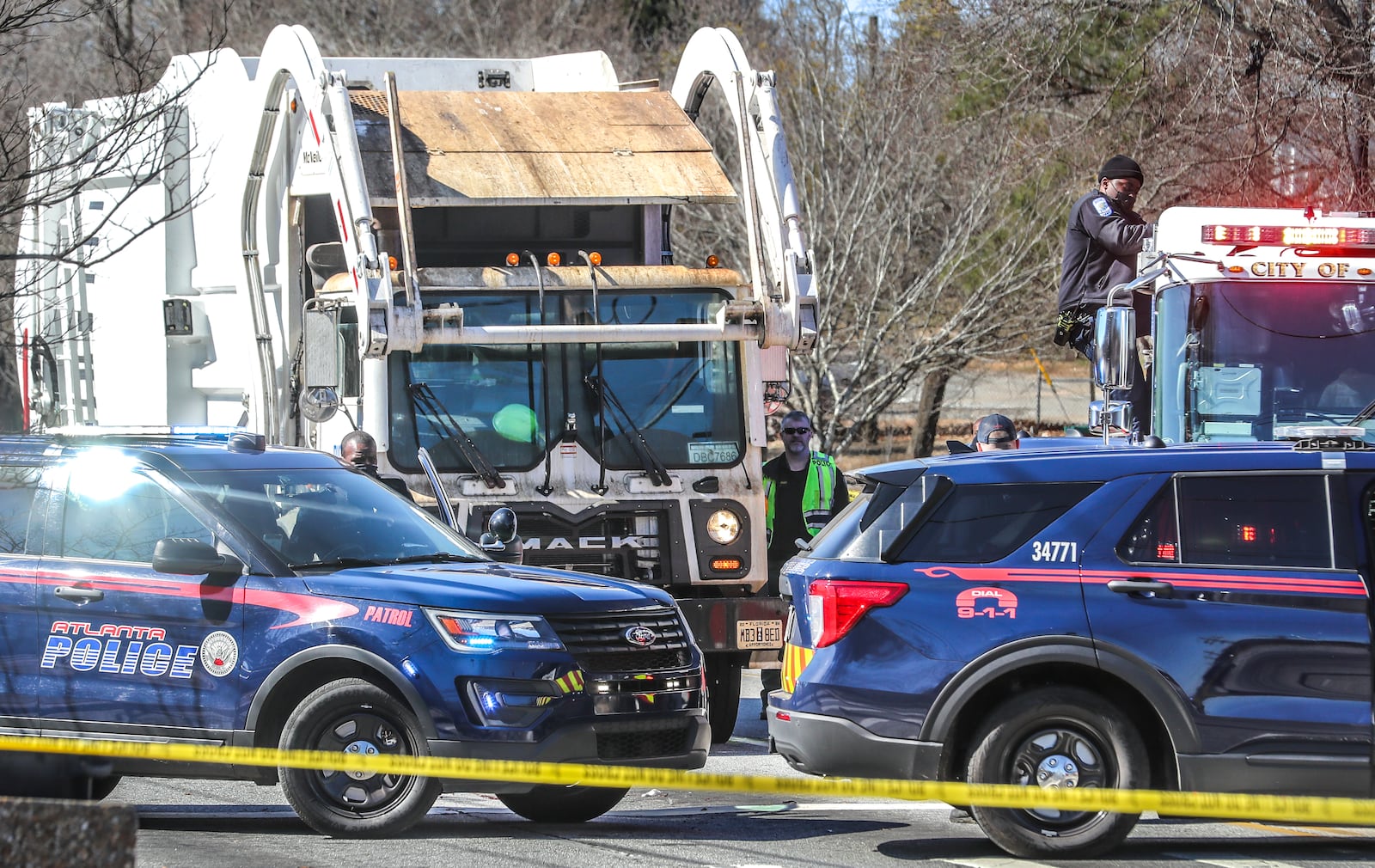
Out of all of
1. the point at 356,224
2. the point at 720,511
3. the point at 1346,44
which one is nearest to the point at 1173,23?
the point at 1346,44

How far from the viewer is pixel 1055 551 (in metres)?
6.77

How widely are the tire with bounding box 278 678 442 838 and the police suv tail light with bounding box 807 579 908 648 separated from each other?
5.26 ft

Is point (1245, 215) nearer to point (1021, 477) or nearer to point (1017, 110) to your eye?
point (1021, 477)

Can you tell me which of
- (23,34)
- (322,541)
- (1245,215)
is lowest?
(322,541)

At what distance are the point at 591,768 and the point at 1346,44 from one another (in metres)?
10.3

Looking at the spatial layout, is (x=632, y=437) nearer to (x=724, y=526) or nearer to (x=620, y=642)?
(x=724, y=526)

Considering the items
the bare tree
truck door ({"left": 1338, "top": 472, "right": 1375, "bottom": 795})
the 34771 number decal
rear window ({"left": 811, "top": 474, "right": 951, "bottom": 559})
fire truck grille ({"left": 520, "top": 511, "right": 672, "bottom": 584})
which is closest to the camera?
truck door ({"left": 1338, "top": 472, "right": 1375, "bottom": 795})

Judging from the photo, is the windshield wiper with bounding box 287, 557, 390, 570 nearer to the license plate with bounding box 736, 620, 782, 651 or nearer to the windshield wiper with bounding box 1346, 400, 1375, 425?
the license plate with bounding box 736, 620, 782, 651

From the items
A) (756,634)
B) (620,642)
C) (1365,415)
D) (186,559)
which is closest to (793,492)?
(756,634)

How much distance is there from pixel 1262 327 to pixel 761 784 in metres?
4.71

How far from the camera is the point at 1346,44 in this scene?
44.7 feet

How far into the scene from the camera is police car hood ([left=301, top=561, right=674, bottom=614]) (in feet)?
23.4

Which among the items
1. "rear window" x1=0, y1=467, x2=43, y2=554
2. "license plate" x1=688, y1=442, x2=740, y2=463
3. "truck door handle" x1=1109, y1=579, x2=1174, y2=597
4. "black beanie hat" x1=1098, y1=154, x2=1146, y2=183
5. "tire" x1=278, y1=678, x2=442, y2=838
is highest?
"black beanie hat" x1=1098, y1=154, x2=1146, y2=183

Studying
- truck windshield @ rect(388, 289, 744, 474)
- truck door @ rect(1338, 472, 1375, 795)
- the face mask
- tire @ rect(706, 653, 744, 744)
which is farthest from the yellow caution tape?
the face mask
